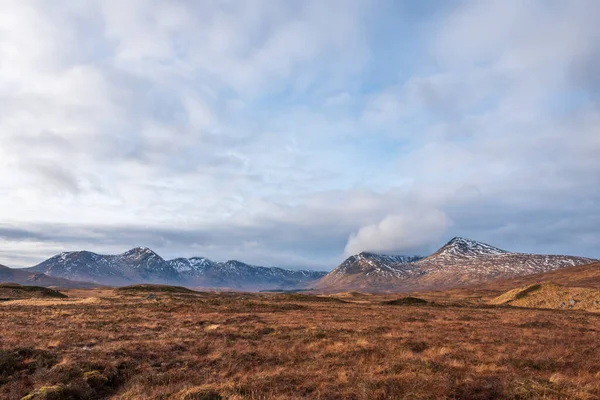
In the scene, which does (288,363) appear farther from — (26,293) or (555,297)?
(26,293)

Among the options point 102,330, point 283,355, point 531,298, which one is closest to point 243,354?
point 283,355

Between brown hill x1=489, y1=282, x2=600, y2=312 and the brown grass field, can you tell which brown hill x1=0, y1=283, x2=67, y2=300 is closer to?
the brown grass field

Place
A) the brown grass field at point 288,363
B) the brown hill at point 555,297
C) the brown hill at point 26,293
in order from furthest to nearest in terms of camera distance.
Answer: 1. the brown hill at point 26,293
2. the brown hill at point 555,297
3. the brown grass field at point 288,363

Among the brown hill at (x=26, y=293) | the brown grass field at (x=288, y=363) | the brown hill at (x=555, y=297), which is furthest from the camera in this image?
the brown hill at (x=26, y=293)

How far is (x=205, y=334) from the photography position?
2436 centimetres

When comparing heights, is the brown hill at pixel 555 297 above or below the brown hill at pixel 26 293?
above

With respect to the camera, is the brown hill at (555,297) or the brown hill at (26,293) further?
the brown hill at (26,293)

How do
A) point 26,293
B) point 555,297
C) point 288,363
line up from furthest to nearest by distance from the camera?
point 26,293
point 555,297
point 288,363

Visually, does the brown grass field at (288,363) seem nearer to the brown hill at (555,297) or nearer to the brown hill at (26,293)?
the brown hill at (555,297)

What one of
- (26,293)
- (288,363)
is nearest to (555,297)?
(288,363)

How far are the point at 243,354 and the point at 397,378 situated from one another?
8.25 meters

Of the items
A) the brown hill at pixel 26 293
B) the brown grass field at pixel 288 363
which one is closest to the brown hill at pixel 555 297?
the brown grass field at pixel 288 363

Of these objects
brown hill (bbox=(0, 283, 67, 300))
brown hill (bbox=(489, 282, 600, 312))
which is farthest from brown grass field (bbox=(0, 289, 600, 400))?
brown hill (bbox=(0, 283, 67, 300))

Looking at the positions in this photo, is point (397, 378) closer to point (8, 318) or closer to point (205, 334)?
point (205, 334)
